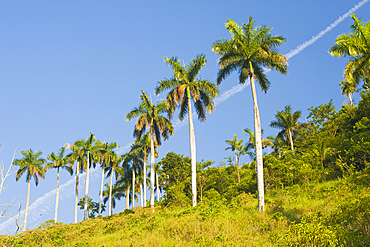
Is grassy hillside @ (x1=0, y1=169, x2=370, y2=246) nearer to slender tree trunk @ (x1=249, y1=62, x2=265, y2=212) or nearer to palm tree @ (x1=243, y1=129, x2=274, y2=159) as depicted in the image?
slender tree trunk @ (x1=249, y1=62, x2=265, y2=212)

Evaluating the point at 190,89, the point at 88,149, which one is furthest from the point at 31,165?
the point at 190,89

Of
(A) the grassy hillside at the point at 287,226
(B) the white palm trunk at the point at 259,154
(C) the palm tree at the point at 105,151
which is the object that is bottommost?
(A) the grassy hillside at the point at 287,226

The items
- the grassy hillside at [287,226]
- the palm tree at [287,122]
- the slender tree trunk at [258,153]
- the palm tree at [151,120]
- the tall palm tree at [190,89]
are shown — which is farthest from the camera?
the palm tree at [287,122]

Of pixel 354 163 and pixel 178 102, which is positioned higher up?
pixel 178 102

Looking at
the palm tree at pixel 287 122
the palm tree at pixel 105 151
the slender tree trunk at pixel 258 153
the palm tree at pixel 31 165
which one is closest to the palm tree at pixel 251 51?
the slender tree trunk at pixel 258 153

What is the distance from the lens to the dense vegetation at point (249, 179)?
9461 millimetres

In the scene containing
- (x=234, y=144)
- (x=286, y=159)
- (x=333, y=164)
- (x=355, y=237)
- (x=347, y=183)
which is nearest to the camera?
(x=355, y=237)

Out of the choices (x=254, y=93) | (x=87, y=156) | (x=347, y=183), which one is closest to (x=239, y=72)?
(x=254, y=93)

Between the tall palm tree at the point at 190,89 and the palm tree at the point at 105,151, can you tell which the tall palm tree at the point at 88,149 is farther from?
the tall palm tree at the point at 190,89

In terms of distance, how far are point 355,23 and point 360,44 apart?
155cm

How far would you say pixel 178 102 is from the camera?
24.8m

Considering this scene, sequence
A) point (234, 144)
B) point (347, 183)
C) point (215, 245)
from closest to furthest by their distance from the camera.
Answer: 1. point (215, 245)
2. point (347, 183)
3. point (234, 144)

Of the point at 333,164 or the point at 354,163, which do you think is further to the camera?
the point at 333,164

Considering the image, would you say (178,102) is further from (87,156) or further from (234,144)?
(87,156)
